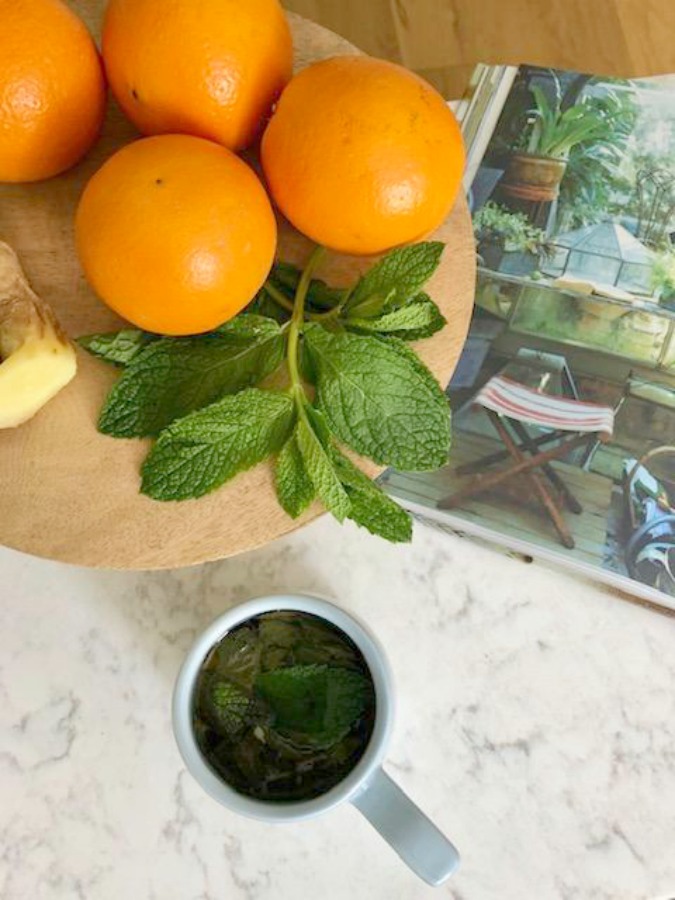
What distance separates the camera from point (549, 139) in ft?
2.04

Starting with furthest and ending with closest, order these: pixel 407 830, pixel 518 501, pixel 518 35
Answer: pixel 518 35 < pixel 518 501 < pixel 407 830

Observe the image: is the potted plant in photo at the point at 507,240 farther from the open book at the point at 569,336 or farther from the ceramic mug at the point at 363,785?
the ceramic mug at the point at 363,785

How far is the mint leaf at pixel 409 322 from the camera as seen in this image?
0.47m

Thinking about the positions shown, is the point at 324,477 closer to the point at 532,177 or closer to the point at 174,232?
the point at 174,232

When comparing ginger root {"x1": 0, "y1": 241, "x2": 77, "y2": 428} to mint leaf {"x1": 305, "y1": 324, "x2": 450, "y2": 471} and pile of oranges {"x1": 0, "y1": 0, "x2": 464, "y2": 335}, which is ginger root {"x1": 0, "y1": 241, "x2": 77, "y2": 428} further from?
mint leaf {"x1": 305, "y1": 324, "x2": 450, "y2": 471}

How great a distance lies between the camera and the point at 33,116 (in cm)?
47

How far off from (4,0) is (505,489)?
1.28ft

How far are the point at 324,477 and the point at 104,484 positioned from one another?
122 millimetres

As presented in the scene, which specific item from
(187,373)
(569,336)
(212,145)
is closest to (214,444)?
(187,373)

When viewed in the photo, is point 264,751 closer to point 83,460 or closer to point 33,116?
point 83,460

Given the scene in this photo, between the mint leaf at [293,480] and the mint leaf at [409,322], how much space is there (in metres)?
0.07

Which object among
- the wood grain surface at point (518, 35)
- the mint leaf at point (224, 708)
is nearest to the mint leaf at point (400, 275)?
the mint leaf at point (224, 708)

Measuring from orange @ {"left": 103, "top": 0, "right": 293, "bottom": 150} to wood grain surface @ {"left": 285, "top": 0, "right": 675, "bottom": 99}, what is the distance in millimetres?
→ 362

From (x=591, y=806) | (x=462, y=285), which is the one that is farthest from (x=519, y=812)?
(x=462, y=285)
